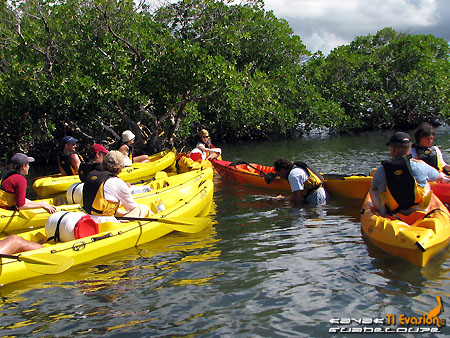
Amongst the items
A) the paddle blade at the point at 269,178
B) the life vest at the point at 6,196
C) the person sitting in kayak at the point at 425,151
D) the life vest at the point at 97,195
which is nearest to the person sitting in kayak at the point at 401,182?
the person sitting in kayak at the point at 425,151

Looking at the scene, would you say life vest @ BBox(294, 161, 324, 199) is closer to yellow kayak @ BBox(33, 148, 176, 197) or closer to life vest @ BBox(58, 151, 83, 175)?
yellow kayak @ BBox(33, 148, 176, 197)

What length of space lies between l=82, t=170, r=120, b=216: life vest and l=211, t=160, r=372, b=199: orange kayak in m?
4.32

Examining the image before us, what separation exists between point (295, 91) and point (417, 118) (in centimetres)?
1072

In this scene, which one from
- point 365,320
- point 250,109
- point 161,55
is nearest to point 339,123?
point 250,109

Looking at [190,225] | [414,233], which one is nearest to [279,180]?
[190,225]

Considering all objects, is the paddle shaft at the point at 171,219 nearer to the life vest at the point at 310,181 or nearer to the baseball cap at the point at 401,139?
the life vest at the point at 310,181

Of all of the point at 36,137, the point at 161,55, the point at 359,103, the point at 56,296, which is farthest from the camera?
the point at 359,103

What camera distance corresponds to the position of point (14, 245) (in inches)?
199

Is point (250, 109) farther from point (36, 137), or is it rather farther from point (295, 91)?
point (36, 137)

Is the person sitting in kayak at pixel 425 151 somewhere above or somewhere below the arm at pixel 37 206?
above

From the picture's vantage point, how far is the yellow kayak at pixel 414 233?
4.50 m

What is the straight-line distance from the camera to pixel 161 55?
14859mm

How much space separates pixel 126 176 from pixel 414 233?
26.1ft

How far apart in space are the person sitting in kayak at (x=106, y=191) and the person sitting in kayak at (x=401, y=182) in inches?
125
